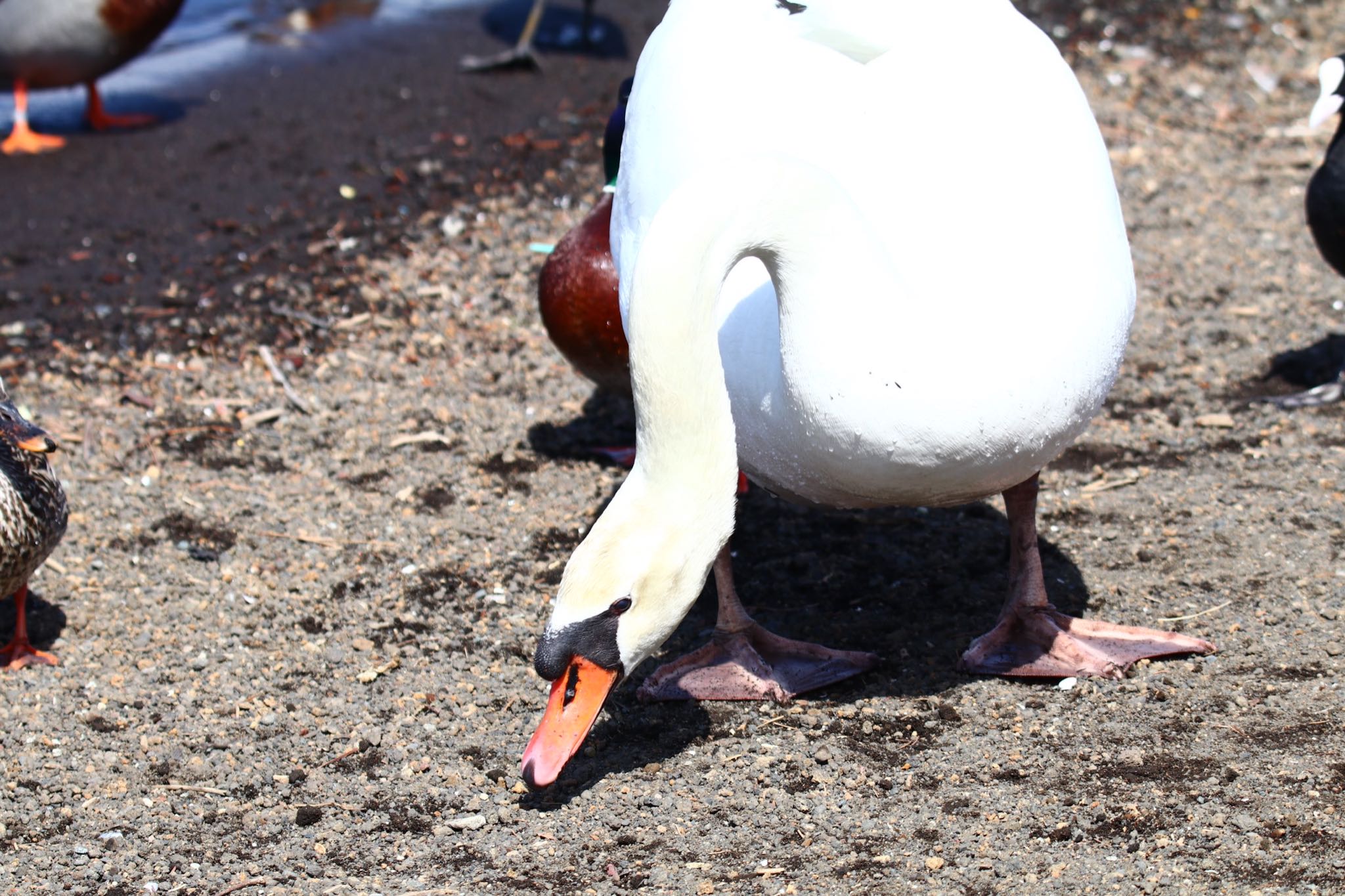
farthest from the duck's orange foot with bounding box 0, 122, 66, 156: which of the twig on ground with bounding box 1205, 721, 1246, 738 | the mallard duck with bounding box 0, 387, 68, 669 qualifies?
the twig on ground with bounding box 1205, 721, 1246, 738

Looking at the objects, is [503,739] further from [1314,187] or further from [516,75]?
[516,75]

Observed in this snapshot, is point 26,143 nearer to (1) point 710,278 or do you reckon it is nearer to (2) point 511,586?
(2) point 511,586

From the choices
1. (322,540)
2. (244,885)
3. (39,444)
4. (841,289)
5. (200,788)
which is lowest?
(322,540)

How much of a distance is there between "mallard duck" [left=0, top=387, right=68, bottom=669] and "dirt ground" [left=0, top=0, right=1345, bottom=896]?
0.38ft

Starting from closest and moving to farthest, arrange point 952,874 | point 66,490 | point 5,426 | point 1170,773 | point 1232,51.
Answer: point 952,874
point 1170,773
point 5,426
point 66,490
point 1232,51

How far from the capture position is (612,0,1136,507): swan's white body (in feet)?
9.87

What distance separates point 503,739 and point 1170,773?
1.62 m

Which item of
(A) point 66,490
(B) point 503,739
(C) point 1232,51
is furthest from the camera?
(C) point 1232,51

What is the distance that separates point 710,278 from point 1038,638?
1.65 m

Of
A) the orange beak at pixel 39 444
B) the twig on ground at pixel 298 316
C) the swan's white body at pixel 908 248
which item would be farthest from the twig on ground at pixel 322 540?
the twig on ground at pixel 298 316

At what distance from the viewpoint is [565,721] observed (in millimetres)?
3145

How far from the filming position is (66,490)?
5086 millimetres

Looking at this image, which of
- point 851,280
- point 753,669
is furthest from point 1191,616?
point 851,280

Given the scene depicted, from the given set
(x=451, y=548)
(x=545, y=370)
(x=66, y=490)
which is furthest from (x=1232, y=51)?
(x=66, y=490)
